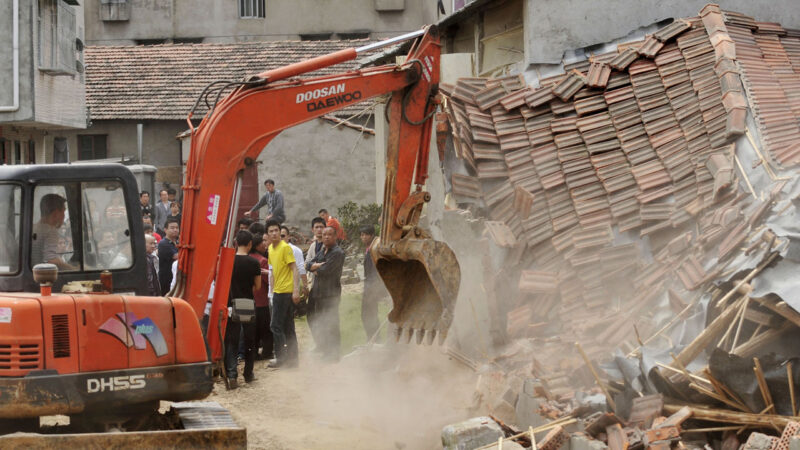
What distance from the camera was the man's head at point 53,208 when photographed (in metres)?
7.18

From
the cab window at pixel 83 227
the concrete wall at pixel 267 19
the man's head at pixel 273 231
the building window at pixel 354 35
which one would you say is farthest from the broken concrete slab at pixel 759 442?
the building window at pixel 354 35

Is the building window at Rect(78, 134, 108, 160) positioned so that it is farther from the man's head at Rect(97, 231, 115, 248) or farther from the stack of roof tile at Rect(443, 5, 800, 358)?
the man's head at Rect(97, 231, 115, 248)

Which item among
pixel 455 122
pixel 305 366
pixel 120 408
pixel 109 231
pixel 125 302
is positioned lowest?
pixel 305 366

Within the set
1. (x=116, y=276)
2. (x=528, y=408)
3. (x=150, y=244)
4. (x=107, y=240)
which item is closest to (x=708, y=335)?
(x=528, y=408)

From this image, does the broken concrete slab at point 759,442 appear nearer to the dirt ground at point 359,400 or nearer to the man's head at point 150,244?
the dirt ground at point 359,400

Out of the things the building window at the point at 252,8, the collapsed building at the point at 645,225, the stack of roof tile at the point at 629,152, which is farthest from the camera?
the building window at the point at 252,8

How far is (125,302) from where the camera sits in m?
7.11

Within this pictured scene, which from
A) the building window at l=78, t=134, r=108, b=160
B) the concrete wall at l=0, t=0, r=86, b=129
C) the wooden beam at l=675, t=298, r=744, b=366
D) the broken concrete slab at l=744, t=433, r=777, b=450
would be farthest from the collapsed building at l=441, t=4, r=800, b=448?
the building window at l=78, t=134, r=108, b=160

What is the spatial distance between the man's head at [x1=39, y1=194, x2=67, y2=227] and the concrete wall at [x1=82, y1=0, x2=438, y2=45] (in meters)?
30.8

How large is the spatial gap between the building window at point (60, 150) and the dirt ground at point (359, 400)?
15.0m

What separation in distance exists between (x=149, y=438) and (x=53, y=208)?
184cm

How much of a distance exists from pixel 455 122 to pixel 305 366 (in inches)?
158

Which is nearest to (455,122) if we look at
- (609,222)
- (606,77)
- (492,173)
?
(492,173)

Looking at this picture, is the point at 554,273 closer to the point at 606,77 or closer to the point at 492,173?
the point at 492,173
